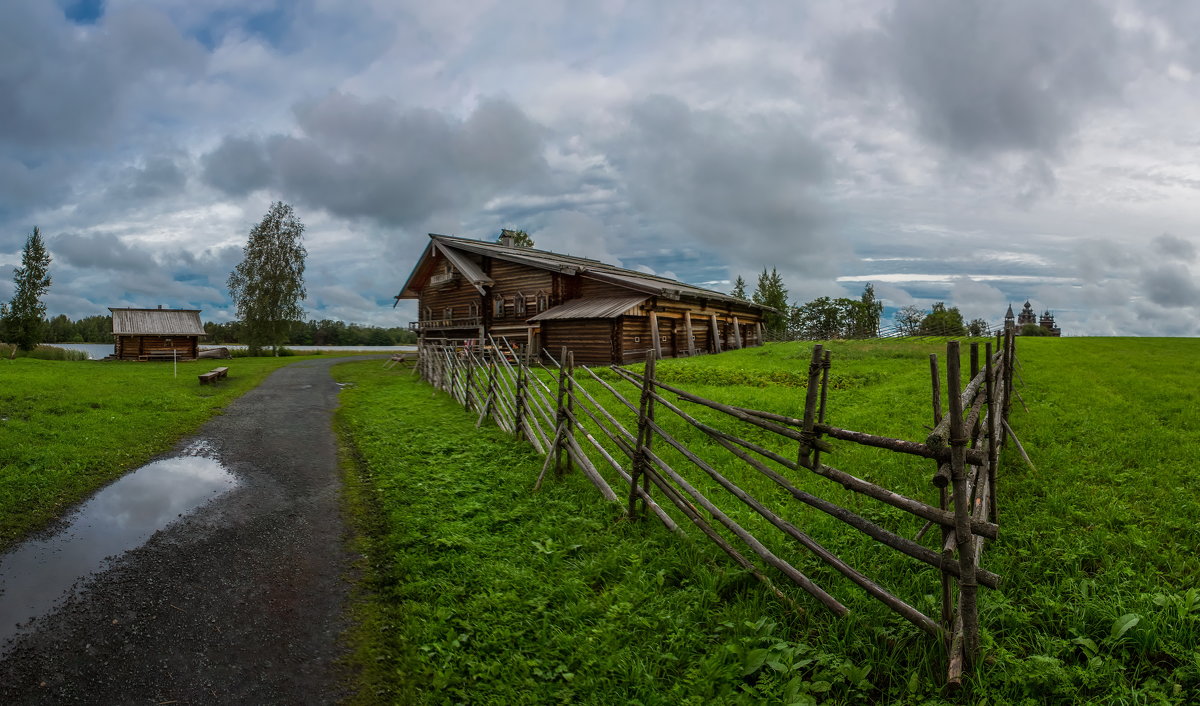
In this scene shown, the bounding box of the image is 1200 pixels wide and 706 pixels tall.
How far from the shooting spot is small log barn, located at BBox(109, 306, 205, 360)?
33688 mm

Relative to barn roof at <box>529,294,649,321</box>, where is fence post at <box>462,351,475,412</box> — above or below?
below

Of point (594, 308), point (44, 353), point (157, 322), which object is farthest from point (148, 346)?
point (594, 308)

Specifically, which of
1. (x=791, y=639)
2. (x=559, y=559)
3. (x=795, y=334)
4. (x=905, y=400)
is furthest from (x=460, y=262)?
(x=795, y=334)

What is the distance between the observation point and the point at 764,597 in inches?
171

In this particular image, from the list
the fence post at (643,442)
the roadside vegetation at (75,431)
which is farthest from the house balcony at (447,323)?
the fence post at (643,442)

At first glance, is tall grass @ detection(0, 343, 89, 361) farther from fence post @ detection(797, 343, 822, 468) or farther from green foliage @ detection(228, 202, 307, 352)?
fence post @ detection(797, 343, 822, 468)

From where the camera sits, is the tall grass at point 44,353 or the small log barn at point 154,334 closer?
the tall grass at point 44,353

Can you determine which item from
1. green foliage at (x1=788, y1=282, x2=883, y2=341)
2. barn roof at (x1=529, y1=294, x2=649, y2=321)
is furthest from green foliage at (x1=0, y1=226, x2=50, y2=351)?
green foliage at (x1=788, y1=282, x2=883, y2=341)

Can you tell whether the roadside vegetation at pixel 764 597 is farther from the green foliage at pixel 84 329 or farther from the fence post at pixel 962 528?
the green foliage at pixel 84 329

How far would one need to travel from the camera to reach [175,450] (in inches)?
401

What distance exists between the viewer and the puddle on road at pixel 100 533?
4828mm

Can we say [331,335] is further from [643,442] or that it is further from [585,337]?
[643,442]

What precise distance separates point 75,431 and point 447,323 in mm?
22322

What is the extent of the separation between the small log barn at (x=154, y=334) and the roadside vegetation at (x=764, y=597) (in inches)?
1410
